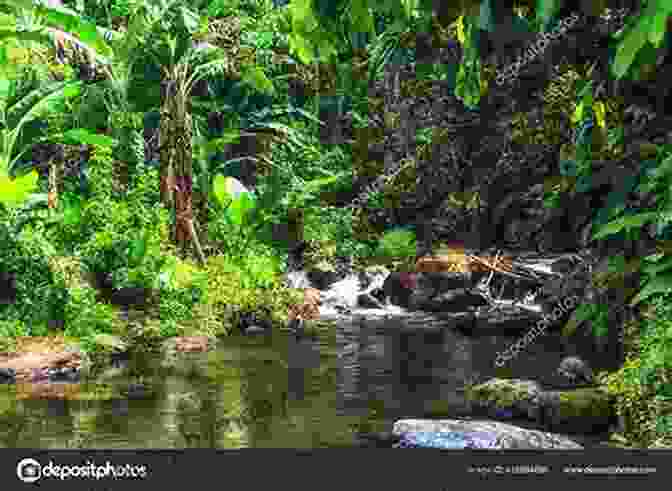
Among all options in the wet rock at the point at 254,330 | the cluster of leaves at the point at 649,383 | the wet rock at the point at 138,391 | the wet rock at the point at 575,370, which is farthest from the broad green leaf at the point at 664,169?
the wet rock at the point at 254,330

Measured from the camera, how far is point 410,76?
5895 millimetres

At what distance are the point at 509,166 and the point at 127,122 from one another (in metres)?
3.98

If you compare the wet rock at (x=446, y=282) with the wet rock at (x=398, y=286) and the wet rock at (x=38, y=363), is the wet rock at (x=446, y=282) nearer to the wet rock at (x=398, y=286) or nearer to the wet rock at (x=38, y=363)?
the wet rock at (x=398, y=286)

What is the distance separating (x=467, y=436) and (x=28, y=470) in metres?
1.38

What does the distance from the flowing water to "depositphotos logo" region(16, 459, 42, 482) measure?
237 millimetres

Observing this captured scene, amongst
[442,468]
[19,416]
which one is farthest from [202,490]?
[19,416]

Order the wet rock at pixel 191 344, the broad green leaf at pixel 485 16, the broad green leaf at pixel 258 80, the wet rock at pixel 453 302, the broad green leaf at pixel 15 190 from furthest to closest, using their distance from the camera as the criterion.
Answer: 1. the broad green leaf at pixel 258 80
2. the wet rock at pixel 453 302
3. the broad green leaf at pixel 15 190
4. the wet rock at pixel 191 344
5. the broad green leaf at pixel 485 16

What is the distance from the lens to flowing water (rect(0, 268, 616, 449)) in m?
2.53

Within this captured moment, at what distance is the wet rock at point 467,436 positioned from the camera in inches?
104

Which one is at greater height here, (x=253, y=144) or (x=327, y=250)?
(x=253, y=144)

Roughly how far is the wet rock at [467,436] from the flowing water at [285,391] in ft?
0.39

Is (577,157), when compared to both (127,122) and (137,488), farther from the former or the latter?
(127,122)

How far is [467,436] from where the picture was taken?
109 inches

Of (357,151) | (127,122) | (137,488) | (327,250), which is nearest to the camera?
(137,488)
